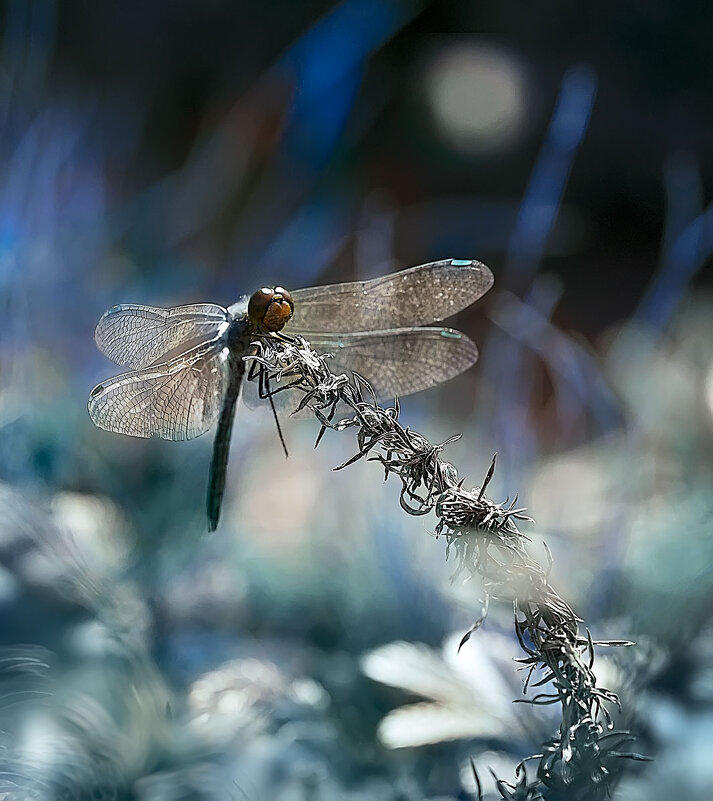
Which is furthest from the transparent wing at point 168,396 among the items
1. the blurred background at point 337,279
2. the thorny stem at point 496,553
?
the blurred background at point 337,279

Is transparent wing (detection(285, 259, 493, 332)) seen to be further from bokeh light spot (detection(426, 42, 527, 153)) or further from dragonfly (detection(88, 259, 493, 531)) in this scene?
bokeh light spot (detection(426, 42, 527, 153))

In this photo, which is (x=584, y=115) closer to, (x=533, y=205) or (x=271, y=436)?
(x=533, y=205)

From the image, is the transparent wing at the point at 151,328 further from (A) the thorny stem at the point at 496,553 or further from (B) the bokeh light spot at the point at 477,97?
(B) the bokeh light spot at the point at 477,97

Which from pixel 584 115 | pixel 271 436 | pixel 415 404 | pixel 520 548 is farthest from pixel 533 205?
pixel 520 548

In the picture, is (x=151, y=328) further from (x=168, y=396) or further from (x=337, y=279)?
(x=337, y=279)

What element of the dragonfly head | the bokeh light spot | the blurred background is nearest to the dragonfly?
the dragonfly head

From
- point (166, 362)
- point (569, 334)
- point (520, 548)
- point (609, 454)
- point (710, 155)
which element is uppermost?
point (710, 155)
